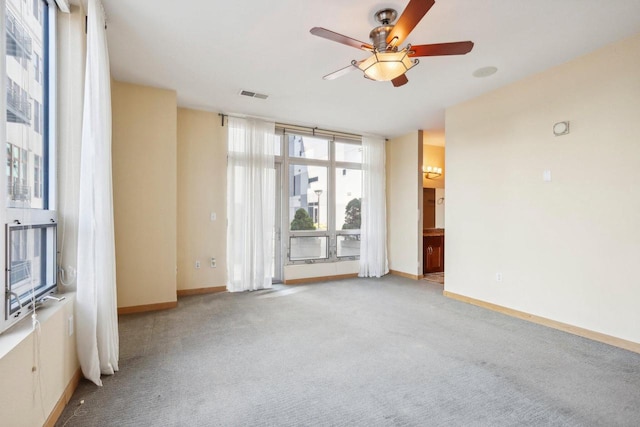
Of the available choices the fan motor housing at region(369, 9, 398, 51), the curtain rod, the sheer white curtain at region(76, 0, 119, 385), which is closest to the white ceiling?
the fan motor housing at region(369, 9, 398, 51)

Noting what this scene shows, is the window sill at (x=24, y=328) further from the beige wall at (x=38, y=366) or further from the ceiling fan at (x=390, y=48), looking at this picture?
the ceiling fan at (x=390, y=48)

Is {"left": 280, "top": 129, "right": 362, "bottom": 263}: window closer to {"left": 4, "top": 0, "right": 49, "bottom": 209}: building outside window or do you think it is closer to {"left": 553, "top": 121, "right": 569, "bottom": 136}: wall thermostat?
{"left": 553, "top": 121, "right": 569, "bottom": 136}: wall thermostat

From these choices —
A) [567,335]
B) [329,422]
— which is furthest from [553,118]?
[329,422]

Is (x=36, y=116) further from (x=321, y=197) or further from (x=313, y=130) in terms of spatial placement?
(x=321, y=197)

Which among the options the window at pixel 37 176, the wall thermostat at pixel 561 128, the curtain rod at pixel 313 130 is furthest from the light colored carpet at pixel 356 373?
the curtain rod at pixel 313 130

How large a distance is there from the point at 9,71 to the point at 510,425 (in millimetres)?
3406

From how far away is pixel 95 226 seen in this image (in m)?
2.20

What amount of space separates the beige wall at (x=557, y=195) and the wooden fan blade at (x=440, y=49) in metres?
1.86

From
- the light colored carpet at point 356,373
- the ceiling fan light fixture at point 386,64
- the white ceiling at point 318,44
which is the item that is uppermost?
the white ceiling at point 318,44

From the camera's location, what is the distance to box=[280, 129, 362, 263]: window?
571 centimetres

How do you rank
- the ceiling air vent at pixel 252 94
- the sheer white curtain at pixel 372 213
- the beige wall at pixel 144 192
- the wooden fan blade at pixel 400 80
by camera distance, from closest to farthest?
the wooden fan blade at pixel 400 80 → the beige wall at pixel 144 192 → the ceiling air vent at pixel 252 94 → the sheer white curtain at pixel 372 213

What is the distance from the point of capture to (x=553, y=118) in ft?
11.4

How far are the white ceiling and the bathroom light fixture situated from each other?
7.92ft

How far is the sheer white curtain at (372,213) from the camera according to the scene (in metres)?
6.19
